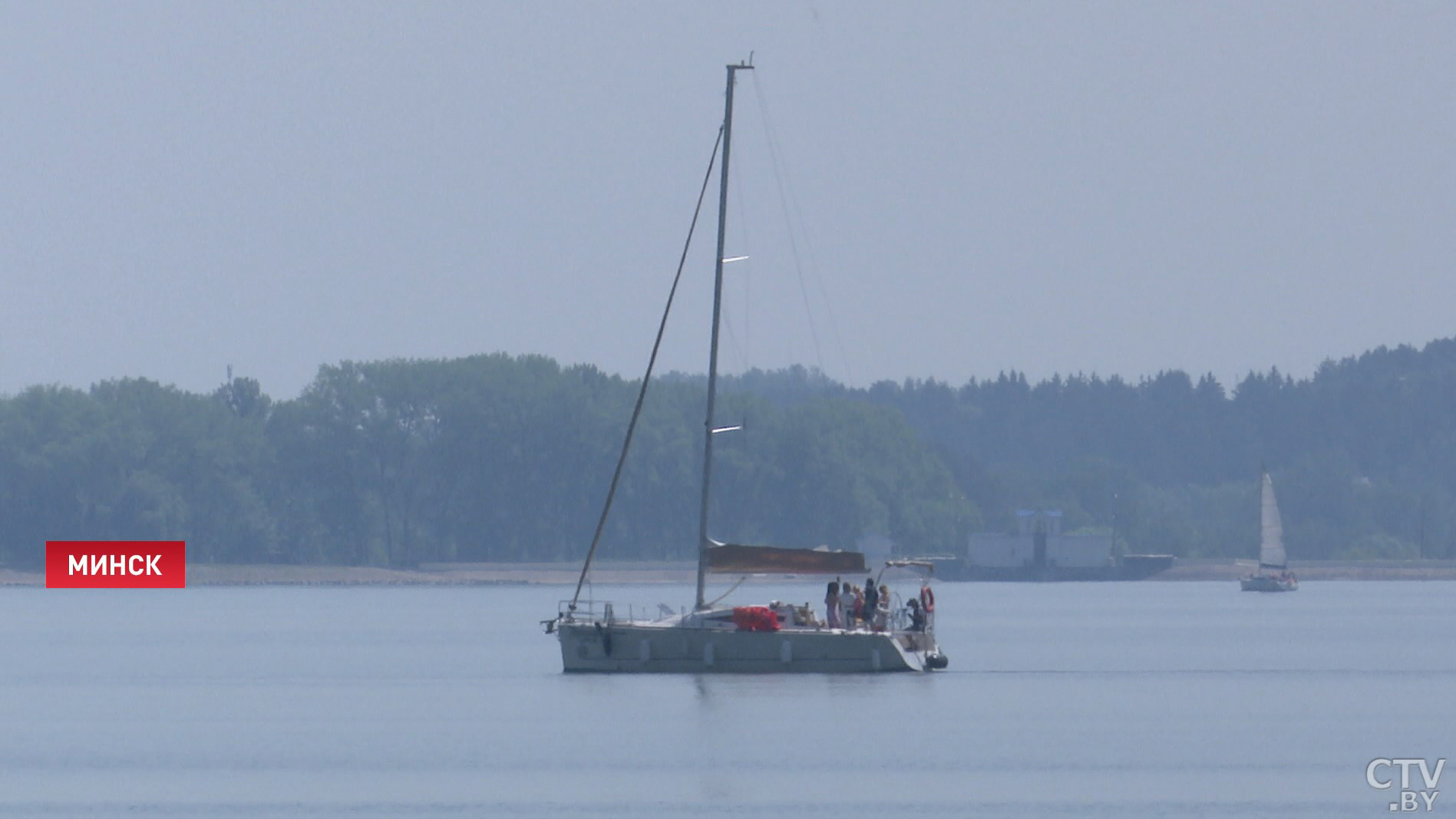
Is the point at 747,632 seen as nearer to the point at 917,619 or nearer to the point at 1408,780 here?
the point at 917,619

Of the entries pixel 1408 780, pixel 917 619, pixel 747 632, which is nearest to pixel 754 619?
pixel 747 632

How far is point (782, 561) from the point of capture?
205 ft

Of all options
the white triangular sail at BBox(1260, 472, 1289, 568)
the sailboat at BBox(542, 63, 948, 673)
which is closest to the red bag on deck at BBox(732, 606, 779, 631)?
the sailboat at BBox(542, 63, 948, 673)

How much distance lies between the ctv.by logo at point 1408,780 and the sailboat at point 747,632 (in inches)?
588

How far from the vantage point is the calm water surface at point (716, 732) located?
4200 centimetres

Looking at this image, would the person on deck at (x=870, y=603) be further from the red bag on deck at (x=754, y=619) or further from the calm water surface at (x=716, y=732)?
the red bag on deck at (x=754, y=619)

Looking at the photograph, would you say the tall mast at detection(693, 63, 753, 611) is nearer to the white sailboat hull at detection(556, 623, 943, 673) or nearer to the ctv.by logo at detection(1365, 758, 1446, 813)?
the white sailboat hull at detection(556, 623, 943, 673)

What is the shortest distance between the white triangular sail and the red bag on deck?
122705mm

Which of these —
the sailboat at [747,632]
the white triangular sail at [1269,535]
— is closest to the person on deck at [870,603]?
the sailboat at [747,632]

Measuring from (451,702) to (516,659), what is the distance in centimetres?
1908

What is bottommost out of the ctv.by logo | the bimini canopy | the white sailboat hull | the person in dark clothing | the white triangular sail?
the ctv.by logo

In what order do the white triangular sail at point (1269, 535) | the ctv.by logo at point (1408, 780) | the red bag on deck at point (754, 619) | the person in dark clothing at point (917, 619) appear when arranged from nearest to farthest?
the ctv.by logo at point (1408, 780) → the red bag on deck at point (754, 619) → the person in dark clothing at point (917, 619) → the white triangular sail at point (1269, 535)

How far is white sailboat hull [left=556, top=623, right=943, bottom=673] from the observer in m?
60.2

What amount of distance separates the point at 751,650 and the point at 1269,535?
12700 cm
